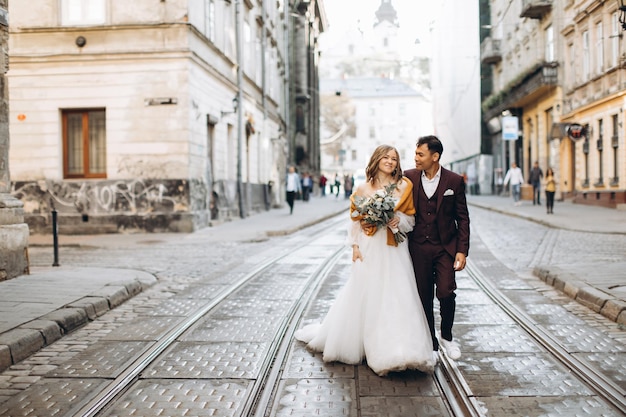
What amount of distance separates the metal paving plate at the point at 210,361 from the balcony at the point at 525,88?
2994 centimetres

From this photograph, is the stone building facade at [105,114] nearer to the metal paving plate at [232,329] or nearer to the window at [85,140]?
the window at [85,140]

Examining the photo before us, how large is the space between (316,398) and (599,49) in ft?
86.9

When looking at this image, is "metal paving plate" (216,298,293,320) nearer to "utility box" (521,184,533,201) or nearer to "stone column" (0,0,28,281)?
"stone column" (0,0,28,281)

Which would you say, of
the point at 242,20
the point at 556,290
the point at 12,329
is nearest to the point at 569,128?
the point at 242,20

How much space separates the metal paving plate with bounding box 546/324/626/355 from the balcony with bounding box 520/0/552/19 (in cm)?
3086

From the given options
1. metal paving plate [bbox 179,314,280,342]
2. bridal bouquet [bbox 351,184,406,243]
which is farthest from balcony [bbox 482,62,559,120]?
bridal bouquet [bbox 351,184,406,243]

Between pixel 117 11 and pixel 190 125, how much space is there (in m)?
3.42

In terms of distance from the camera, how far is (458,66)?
190ft

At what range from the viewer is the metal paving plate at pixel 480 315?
6.95m

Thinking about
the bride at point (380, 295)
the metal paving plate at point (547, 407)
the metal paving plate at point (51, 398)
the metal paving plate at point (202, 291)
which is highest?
the bride at point (380, 295)

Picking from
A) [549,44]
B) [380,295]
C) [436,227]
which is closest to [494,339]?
[436,227]

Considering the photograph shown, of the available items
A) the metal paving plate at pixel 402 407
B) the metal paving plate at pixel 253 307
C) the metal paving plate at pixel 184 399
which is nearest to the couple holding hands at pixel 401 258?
the metal paving plate at pixel 402 407

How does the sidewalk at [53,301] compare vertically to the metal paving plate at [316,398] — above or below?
above

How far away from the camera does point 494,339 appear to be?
618 cm
